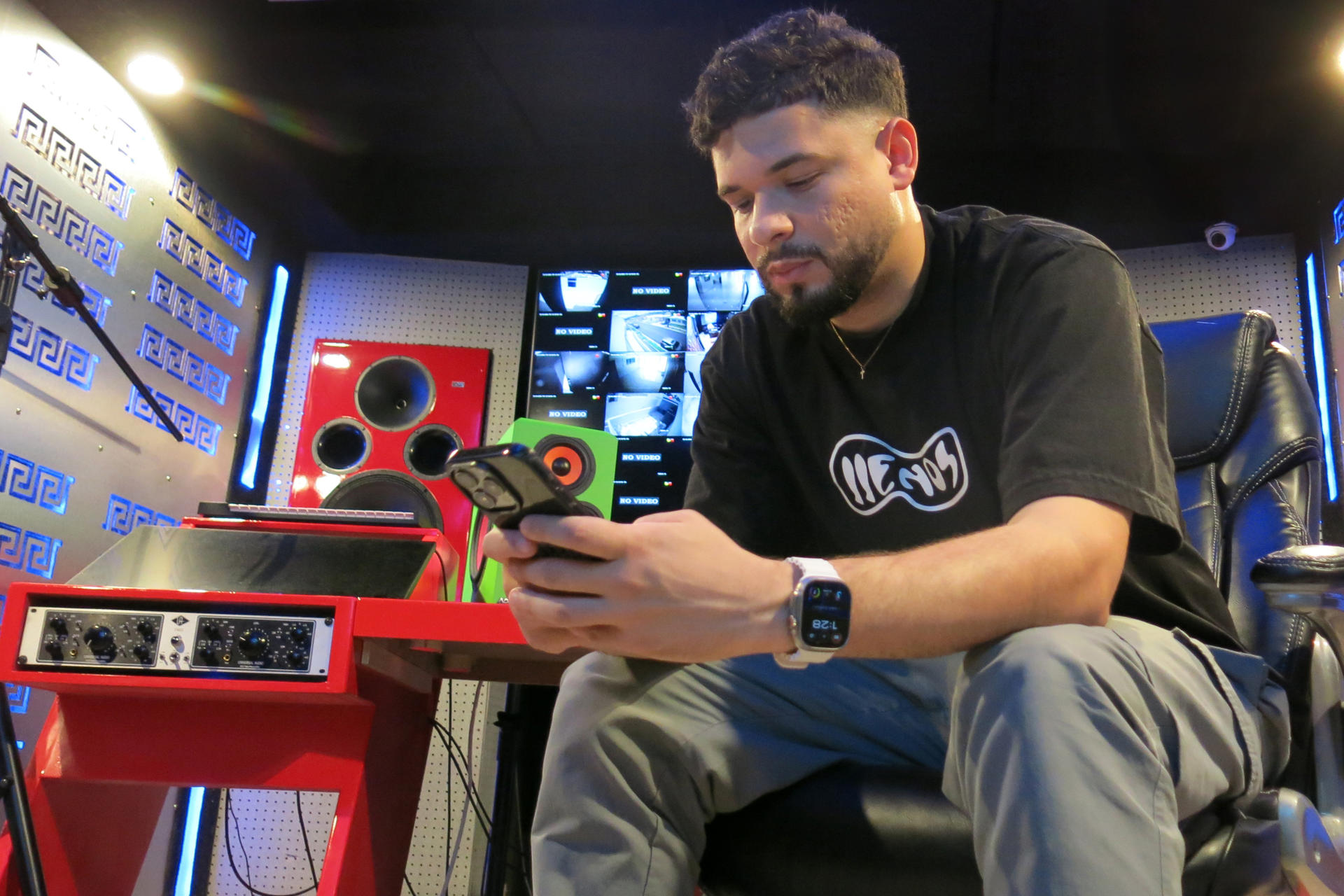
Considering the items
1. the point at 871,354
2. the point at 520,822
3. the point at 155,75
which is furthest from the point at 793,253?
the point at 155,75

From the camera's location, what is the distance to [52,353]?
2307 millimetres

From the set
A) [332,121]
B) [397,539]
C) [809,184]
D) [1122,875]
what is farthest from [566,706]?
[332,121]

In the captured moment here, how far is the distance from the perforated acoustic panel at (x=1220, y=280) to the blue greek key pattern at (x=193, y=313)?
2.78m

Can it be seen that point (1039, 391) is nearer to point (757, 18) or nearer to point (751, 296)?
point (757, 18)

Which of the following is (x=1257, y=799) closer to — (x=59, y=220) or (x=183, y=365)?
(x=59, y=220)

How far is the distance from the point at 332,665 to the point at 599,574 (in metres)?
0.89

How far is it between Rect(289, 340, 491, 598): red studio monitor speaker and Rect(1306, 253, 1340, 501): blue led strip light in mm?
2293

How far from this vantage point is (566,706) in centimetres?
87

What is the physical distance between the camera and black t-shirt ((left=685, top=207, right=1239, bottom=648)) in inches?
32.1

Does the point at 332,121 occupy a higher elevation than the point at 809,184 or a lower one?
higher

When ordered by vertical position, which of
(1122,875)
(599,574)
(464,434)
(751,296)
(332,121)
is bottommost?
(1122,875)

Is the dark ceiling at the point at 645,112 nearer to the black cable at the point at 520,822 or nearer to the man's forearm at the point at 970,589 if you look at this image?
the black cable at the point at 520,822

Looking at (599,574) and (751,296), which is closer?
(599,574)

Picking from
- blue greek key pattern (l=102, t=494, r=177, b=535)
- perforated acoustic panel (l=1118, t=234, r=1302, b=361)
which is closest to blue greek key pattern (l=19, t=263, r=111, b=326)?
blue greek key pattern (l=102, t=494, r=177, b=535)
